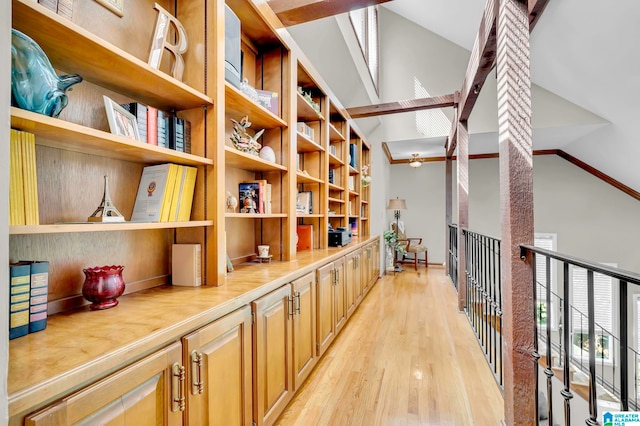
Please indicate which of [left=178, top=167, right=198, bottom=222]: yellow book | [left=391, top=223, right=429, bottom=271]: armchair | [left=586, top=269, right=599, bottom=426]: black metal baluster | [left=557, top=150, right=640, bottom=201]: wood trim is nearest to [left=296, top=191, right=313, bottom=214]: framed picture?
[left=178, top=167, right=198, bottom=222]: yellow book

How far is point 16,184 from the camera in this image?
2.63 feet

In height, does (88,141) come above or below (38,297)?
above

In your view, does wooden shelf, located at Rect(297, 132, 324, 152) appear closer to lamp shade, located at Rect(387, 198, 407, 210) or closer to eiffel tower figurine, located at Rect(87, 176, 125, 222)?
eiffel tower figurine, located at Rect(87, 176, 125, 222)

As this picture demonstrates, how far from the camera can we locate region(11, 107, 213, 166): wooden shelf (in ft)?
2.64

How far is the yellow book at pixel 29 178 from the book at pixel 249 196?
3.70 feet

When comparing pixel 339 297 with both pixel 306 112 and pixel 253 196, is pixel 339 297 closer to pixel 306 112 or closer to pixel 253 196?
pixel 253 196

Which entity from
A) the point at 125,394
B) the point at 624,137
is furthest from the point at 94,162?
the point at 624,137

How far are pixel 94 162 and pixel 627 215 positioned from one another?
7717 mm

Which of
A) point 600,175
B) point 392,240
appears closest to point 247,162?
point 392,240

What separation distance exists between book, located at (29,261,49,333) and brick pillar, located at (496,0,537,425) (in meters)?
1.86

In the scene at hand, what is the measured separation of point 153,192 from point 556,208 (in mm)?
7023

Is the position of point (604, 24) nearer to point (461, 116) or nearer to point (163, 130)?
point (461, 116)

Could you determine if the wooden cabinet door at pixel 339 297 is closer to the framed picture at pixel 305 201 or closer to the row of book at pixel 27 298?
the framed picture at pixel 305 201

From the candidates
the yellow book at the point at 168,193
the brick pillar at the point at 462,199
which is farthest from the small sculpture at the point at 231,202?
the brick pillar at the point at 462,199
